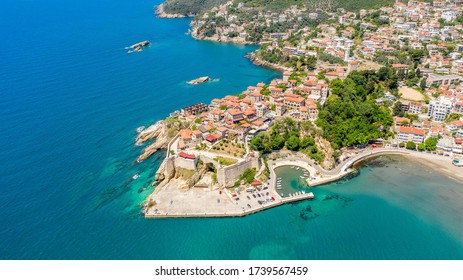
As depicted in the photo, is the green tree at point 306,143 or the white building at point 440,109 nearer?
the green tree at point 306,143

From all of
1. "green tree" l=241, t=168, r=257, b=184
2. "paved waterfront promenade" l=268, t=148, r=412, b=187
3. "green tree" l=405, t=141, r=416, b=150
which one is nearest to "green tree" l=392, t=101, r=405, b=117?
"green tree" l=405, t=141, r=416, b=150

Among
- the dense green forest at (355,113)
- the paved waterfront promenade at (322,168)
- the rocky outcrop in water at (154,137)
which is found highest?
the dense green forest at (355,113)

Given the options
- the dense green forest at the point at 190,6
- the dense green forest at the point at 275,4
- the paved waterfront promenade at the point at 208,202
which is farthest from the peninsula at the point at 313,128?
the dense green forest at the point at 190,6

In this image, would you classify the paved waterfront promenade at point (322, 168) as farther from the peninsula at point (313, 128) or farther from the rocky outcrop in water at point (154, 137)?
the rocky outcrop in water at point (154, 137)

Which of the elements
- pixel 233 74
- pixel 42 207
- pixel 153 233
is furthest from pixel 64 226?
pixel 233 74

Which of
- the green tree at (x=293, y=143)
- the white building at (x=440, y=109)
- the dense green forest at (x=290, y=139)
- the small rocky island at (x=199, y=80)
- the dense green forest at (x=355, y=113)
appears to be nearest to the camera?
the dense green forest at (x=290, y=139)

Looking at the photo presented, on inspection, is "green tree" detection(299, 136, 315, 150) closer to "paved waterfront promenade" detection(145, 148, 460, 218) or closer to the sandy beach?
"paved waterfront promenade" detection(145, 148, 460, 218)
